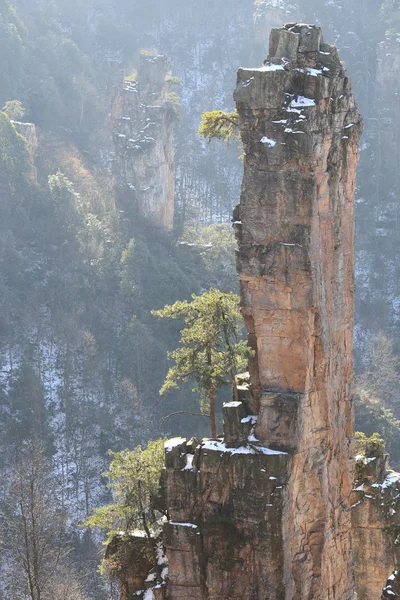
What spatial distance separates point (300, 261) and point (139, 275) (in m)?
25.8

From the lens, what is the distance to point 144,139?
49625 millimetres

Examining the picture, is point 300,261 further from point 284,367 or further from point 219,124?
point 219,124

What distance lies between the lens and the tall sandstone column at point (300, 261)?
18188 millimetres

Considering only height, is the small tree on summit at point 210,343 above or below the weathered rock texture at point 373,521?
above

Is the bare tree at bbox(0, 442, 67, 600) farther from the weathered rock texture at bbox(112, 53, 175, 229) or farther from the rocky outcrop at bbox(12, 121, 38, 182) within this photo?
the weathered rock texture at bbox(112, 53, 175, 229)

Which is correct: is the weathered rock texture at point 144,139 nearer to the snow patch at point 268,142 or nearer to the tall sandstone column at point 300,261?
the tall sandstone column at point 300,261

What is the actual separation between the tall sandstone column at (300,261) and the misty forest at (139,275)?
0.14 metres

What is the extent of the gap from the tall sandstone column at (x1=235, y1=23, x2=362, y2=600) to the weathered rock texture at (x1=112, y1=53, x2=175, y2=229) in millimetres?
30629

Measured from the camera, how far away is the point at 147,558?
20.6 metres

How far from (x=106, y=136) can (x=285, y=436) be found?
42797mm

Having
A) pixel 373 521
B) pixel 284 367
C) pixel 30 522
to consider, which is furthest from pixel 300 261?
pixel 30 522

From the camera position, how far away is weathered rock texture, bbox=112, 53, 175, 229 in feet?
163

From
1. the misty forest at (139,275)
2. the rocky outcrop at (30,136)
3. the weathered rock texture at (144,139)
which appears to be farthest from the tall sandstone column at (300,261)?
the weathered rock texture at (144,139)

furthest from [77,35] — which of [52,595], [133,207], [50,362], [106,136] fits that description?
[52,595]
